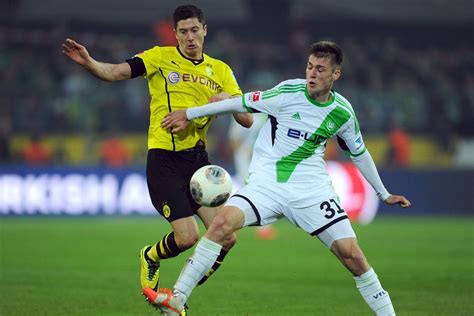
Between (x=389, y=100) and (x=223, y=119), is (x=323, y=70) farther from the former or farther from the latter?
(x=389, y=100)

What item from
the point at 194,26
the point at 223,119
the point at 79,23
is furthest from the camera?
the point at 79,23

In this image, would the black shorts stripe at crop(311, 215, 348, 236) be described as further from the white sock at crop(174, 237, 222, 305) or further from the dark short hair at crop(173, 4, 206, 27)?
the dark short hair at crop(173, 4, 206, 27)

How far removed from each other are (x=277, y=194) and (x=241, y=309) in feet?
5.68

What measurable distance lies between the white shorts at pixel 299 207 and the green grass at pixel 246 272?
1.41 meters

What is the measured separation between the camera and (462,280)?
11.4 metres

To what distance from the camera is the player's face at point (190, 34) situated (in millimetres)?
8523

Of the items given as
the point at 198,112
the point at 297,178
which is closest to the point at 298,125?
the point at 297,178

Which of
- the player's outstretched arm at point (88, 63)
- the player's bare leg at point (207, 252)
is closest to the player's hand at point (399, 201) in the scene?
the player's bare leg at point (207, 252)

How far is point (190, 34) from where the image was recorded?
28.1 feet

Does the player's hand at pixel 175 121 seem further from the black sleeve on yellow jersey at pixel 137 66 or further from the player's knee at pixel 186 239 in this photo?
the player's knee at pixel 186 239

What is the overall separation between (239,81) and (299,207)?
16.2 meters

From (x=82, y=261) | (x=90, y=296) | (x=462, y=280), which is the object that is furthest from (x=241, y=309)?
(x=82, y=261)

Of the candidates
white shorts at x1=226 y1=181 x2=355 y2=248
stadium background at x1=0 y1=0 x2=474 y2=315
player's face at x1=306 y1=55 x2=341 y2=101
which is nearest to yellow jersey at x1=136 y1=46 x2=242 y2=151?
white shorts at x1=226 y1=181 x2=355 y2=248

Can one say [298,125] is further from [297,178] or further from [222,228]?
[222,228]
